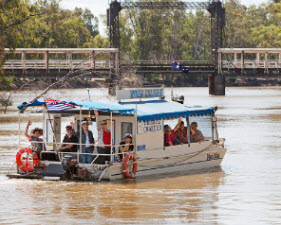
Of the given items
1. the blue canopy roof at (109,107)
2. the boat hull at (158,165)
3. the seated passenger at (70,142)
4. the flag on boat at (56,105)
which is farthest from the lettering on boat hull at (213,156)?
the flag on boat at (56,105)

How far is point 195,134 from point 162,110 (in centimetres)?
191

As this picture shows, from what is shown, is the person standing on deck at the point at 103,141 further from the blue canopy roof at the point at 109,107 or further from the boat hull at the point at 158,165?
the boat hull at the point at 158,165

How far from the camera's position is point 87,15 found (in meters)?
166

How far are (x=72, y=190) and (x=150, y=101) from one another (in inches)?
202

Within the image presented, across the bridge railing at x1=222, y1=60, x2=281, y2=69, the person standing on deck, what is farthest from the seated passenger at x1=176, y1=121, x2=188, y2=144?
the bridge railing at x1=222, y1=60, x2=281, y2=69

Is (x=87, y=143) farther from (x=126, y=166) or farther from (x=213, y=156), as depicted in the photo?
(x=213, y=156)

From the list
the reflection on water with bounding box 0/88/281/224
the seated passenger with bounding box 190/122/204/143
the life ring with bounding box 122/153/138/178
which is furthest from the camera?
the seated passenger with bounding box 190/122/204/143

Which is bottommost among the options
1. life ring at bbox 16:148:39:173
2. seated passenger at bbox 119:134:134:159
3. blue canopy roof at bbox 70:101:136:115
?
life ring at bbox 16:148:39:173

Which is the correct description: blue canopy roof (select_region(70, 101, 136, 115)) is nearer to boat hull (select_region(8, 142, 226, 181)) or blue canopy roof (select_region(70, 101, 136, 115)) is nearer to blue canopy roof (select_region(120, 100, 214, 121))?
blue canopy roof (select_region(120, 100, 214, 121))

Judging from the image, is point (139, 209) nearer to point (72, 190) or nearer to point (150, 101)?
point (72, 190)

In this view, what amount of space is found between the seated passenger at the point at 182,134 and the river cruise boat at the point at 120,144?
10 cm

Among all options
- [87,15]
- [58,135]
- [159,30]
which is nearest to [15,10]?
[58,135]

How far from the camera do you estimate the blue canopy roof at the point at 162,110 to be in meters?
22.5

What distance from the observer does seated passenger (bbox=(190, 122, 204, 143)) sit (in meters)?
24.3
